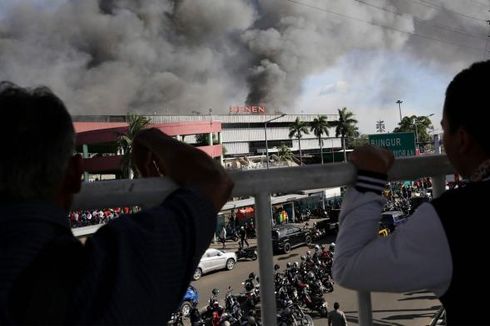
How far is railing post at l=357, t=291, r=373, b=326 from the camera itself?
4.65 ft

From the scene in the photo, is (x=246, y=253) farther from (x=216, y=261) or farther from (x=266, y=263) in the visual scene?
(x=266, y=263)

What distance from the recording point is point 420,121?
3000 inches

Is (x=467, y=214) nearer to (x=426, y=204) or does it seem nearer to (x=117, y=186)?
(x=426, y=204)

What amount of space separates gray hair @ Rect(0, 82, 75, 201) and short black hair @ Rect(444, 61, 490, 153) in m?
0.90

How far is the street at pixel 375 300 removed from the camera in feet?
29.9

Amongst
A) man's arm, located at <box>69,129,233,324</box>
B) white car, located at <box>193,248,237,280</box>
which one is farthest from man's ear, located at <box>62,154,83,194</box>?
white car, located at <box>193,248,237,280</box>

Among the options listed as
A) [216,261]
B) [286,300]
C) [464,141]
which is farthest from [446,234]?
[216,261]

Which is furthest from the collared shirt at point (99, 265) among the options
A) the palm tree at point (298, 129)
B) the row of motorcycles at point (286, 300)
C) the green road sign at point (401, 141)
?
the palm tree at point (298, 129)

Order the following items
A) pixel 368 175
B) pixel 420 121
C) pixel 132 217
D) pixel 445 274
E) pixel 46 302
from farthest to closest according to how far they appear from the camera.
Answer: pixel 420 121, pixel 368 175, pixel 445 274, pixel 132 217, pixel 46 302

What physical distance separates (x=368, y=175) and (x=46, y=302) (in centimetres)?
83

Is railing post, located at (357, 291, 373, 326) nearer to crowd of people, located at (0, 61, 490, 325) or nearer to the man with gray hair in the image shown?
crowd of people, located at (0, 61, 490, 325)

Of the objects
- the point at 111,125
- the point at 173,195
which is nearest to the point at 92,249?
the point at 173,195

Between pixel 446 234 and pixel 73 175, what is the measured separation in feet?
2.65

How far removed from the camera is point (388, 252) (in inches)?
41.4
